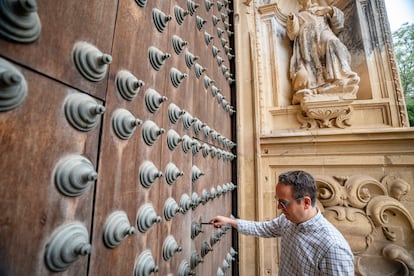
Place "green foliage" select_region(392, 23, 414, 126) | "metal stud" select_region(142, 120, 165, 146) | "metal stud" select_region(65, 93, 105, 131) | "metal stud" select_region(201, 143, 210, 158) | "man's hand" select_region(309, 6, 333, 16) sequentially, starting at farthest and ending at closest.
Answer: "green foliage" select_region(392, 23, 414, 126), "man's hand" select_region(309, 6, 333, 16), "metal stud" select_region(201, 143, 210, 158), "metal stud" select_region(142, 120, 165, 146), "metal stud" select_region(65, 93, 105, 131)

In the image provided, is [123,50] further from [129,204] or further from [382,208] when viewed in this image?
[382,208]

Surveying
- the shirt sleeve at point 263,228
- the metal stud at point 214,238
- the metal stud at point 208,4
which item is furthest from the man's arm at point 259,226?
the metal stud at point 208,4

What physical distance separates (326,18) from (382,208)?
206 cm

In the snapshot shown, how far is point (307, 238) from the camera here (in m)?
0.93

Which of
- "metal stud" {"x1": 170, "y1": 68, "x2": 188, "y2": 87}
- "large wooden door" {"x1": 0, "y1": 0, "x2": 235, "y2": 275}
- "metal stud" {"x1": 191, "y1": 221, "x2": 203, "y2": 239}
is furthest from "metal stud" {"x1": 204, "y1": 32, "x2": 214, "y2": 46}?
"metal stud" {"x1": 191, "y1": 221, "x2": 203, "y2": 239}

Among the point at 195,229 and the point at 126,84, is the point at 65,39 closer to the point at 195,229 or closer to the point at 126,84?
the point at 126,84

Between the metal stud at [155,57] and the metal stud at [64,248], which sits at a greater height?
the metal stud at [155,57]

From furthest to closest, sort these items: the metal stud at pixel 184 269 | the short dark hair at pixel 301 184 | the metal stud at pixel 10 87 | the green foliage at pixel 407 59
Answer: the green foliage at pixel 407 59 → the short dark hair at pixel 301 184 → the metal stud at pixel 184 269 → the metal stud at pixel 10 87

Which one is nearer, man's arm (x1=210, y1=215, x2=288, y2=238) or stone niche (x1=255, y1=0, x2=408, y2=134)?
man's arm (x1=210, y1=215, x2=288, y2=238)

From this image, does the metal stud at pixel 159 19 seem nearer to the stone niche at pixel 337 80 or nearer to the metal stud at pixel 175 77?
the metal stud at pixel 175 77

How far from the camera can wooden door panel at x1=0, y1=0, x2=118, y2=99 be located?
0.36m

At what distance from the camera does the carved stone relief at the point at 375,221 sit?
5.41ft

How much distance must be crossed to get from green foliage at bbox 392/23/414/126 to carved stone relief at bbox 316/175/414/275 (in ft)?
10.6

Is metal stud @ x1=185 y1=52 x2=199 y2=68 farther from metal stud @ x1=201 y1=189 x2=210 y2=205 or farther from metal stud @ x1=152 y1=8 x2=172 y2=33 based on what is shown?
metal stud @ x1=201 y1=189 x2=210 y2=205
